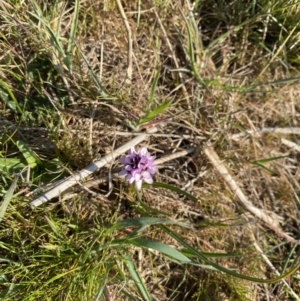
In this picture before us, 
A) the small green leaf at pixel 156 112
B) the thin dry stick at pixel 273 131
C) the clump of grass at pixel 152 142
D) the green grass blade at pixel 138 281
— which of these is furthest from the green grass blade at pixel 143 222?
the thin dry stick at pixel 273 131

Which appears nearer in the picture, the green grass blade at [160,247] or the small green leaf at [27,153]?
the green grass blade at [160,247]

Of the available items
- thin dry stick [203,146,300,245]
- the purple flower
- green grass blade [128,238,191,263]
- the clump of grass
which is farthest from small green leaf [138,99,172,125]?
green grass blade [128,238,191,263]

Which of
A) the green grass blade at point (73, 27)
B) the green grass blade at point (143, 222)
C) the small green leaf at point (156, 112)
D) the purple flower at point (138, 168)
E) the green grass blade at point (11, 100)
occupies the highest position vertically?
the green grass blade at point (73, 27)

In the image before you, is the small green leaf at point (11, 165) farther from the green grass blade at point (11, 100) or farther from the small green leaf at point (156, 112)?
the small green leaf at point (156, 112)

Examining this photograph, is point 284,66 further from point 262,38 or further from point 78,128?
point 78,128

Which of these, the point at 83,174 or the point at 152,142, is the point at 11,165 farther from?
the point at 152,142

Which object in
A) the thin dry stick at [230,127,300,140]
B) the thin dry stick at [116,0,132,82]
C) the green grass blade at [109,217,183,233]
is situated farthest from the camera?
the thin dry stick at [230,127,300,140]

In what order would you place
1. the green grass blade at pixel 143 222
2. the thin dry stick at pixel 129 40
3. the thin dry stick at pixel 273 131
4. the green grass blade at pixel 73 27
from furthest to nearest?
the thin dry stick at pixel 273 131
the thin dry stick at pixel 129 40
the green grass blade at pixel 73 27
the green grass blade at pixel 143 222

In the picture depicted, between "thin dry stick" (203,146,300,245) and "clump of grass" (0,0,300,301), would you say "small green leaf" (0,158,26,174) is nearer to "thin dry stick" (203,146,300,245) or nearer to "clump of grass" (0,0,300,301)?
"clump of grass" (0,0,300,301)
